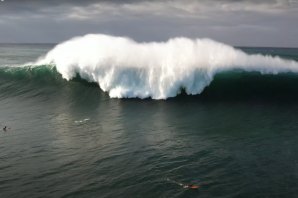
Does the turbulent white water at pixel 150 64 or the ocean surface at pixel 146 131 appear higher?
the turbulent white water at pixel 150 64

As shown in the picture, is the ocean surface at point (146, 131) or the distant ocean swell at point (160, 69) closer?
the ocean surface at point (146, 131)

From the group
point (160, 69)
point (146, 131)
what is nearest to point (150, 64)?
point (160, 69)

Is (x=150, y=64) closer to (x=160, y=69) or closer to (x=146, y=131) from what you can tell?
(x=160, y=69)

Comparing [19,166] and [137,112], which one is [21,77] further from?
[19,166]

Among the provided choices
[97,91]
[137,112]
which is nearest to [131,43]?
[97,91]

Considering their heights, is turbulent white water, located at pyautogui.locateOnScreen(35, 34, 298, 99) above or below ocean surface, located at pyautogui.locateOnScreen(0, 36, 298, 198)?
above

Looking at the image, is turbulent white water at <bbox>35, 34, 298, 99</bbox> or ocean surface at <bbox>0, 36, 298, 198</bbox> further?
turbulent white water at <bbox>35, 34, 298, 99</bbox>
